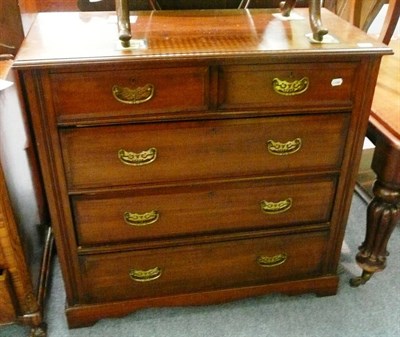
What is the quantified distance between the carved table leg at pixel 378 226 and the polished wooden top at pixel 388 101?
0.52 feet

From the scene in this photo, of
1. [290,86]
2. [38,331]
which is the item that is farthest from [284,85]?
[38,331]

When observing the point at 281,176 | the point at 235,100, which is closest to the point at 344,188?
the point at 281,176

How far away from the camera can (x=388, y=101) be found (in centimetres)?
150

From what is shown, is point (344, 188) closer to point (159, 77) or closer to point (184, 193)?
point (184, 193)

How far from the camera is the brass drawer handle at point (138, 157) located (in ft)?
3.80

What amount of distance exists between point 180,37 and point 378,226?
32.3 inches

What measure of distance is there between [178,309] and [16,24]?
3.19ft

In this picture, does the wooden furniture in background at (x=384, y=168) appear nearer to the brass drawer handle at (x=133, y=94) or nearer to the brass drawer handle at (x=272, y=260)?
the brass drawer handle at (x=272, y=260)

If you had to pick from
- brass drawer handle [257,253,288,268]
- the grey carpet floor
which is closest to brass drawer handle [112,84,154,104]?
brass drawer handle [257,253,288,268]

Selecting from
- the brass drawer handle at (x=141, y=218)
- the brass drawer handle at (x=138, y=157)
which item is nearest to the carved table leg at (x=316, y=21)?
the brass drawer handle at (x=138, y=157)

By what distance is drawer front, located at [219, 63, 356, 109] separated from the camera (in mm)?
1110

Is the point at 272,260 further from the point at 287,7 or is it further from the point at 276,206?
the point at 287,7

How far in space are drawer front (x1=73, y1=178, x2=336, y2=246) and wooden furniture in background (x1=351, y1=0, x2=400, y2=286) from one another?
16 cm

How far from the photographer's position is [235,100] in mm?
1138
